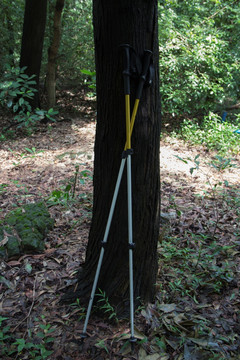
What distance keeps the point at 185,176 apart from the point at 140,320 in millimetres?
3012

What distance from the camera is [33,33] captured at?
7.14 m

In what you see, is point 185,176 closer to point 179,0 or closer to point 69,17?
point 179,0

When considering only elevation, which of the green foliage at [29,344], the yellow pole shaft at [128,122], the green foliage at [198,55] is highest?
the green foliage at [198,55]

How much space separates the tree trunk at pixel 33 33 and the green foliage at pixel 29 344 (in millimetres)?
6741

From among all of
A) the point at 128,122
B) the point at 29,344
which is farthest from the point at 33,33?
the point at 29,344

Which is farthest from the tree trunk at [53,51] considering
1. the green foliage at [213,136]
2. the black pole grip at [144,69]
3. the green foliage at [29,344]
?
the green foliage at [29,344]

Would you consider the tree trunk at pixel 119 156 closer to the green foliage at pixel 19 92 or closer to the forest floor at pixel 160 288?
the forest floor at pixel 160 288

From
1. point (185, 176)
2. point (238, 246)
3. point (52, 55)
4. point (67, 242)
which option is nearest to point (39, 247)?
point (67, 242)

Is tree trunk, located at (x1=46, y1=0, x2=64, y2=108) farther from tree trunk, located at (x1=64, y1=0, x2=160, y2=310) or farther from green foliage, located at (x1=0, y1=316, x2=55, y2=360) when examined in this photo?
green foliage, located at (x1=0, y1=316, x2=55, y2=360)

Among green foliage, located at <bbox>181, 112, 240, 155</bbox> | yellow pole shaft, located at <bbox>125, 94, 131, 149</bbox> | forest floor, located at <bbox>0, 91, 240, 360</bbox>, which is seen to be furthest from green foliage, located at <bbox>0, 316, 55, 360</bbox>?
green foliage, located at <bbox>181, 112, 240, 155</bbox>

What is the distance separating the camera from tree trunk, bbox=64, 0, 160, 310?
1.66 m

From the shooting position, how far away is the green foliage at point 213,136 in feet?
19.7

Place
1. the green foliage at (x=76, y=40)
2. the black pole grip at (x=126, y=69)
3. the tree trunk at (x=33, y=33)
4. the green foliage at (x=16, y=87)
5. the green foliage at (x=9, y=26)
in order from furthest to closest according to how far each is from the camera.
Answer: the green foliage at (x=76, y=40), the green foliage at (x=9, y=26), the tree trunk at (x=33, y=33), the green foliage at (x=16, y=87), the black pole grip at (x=126, y=69)

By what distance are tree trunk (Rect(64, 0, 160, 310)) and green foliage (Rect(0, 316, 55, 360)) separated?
354 mm
